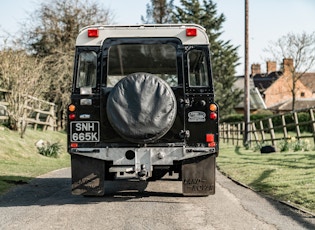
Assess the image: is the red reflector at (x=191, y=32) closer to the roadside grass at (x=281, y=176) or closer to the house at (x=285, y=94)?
the roadside grass at (x=281, y=176)

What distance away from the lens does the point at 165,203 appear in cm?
902

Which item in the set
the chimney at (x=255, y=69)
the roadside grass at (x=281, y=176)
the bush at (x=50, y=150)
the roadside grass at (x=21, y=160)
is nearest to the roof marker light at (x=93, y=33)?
the roadside grass at (x=21, y=160)

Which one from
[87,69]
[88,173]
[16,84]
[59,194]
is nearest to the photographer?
[88,173]

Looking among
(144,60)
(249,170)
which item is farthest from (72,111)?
(249,170)

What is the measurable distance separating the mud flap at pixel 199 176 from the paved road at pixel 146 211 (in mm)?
165

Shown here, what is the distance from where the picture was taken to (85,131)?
9.27 m

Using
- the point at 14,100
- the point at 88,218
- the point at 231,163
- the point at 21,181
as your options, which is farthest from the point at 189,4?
the point at 88,218

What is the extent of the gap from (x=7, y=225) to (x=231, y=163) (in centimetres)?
1051

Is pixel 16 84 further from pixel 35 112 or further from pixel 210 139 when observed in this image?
pixel 210 139

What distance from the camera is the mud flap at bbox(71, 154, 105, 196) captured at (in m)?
9.39

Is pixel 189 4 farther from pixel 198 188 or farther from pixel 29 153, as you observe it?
pixel 198 188

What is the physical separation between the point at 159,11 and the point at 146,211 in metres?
53.2

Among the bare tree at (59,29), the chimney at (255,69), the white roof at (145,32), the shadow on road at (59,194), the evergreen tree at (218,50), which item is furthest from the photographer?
the chimney at (255,69)

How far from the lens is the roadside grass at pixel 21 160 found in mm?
12666
